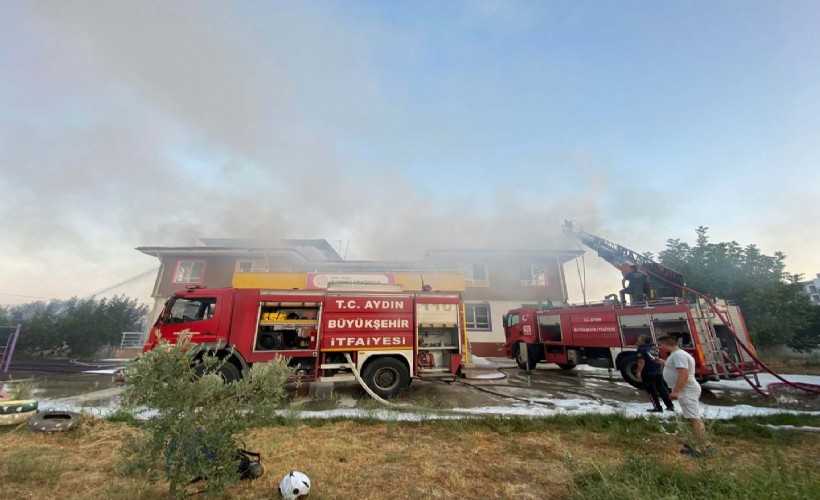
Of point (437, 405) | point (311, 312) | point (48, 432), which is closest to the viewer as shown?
point (48, 432)

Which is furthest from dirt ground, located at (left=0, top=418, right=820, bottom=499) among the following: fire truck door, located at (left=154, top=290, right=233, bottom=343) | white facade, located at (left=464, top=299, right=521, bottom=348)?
white facade, located at (left=464, top=299, right=521, bottom=348)

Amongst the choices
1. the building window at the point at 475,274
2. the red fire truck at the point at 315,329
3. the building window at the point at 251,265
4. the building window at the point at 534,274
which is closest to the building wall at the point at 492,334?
the building window at the point at 475,274

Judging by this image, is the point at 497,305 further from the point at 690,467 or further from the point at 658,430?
the point at 690,467

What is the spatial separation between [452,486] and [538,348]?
445 inches

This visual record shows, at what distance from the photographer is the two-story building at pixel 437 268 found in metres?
20.0

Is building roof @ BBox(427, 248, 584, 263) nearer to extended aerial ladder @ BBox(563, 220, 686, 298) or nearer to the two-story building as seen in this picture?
the two-story building

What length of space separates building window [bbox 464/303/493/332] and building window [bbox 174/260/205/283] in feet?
55.8

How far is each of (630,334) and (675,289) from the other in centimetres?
281

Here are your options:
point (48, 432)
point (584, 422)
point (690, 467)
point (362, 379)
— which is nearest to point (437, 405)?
point (362, 379)

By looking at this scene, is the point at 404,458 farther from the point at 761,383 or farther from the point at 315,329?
the point at 761,383

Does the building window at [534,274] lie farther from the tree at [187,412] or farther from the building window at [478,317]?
the tree at [187,412]

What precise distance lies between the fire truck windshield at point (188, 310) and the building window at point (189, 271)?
14990 mm

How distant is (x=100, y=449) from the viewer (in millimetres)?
4348

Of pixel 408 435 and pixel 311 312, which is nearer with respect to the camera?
pixel 408 435
